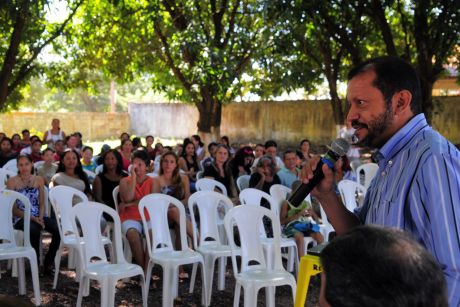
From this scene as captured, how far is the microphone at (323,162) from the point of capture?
2049mm

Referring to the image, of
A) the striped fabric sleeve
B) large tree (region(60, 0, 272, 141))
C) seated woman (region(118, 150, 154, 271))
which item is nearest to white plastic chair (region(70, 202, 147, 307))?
seated woman (region(118, 150, 154, 271))

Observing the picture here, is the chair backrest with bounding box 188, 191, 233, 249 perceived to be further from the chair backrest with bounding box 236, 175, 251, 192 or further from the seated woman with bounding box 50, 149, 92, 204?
the chair backrest with bounding box 236, 175, 251, 192

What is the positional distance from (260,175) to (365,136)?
5.57m

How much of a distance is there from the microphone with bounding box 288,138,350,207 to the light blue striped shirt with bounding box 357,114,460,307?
0.30 meters

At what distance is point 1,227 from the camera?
5.41 m

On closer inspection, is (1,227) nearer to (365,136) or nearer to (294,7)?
(365,136)

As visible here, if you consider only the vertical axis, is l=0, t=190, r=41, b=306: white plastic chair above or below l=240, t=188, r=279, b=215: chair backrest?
below

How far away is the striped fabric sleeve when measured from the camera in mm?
1467

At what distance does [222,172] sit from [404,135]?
6632 millimetres

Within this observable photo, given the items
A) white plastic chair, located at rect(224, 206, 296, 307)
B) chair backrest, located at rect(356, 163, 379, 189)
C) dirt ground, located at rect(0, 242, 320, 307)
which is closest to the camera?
white plastic chair, located at rect(224, 206, 296, 307)

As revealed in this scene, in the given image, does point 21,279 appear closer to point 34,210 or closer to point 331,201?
point 34,210

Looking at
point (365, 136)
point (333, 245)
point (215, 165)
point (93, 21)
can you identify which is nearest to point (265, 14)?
point (215, 165)

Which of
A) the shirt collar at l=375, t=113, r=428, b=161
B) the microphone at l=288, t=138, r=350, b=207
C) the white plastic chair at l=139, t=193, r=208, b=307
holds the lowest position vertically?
the white plastic chair at l=139, t=193, r=208, b=307

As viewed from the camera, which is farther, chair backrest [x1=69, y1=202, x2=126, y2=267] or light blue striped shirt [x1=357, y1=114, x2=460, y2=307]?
chair backrest [x1=69, y1=202, x2=126, y2=267]
